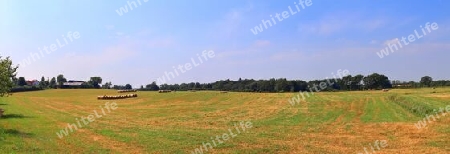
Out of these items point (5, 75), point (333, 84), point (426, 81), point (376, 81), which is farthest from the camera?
point (376, 81)

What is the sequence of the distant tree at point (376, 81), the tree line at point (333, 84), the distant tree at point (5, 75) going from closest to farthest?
the distant tree at point (5, 75), the tree line at point (333, 84), the distant tree at point (376, 81)

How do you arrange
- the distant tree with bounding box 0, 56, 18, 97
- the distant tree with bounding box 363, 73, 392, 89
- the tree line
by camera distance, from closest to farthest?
the distant tree with bounding box 0, 56, 18, 97
the tree line
the distant tree with bounding box 363, 73, 392, 89

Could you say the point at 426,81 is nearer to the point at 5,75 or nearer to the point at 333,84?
the point at 333,84

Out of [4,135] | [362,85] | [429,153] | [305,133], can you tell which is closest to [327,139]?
[305,133]

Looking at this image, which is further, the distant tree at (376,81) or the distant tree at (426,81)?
the distant tree at (376,81)

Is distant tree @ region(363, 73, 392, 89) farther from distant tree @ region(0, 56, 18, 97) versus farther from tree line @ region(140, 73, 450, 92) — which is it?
distant tree @ region(0, 56, 18, 97)

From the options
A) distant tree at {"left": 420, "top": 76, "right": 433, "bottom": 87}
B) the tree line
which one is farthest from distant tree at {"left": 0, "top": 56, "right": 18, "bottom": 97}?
distant tree at {"left": 420, "top": 76, "right": 433, "bottom": 87}

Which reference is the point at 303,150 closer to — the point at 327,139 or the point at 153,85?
the point at 327,139

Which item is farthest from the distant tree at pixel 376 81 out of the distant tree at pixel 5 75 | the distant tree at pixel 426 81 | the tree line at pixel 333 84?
the distant tree at pixel 5 75

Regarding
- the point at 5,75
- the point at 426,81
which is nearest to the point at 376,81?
the point at 426,81

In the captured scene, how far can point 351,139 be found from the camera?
23516mm

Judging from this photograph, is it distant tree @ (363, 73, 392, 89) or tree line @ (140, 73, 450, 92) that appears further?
distant tree @ (363, 73, 392, 89)

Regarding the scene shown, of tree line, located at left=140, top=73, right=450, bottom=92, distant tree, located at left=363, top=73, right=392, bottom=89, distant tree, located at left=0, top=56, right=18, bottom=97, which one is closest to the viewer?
distant tree, located at left=0, top=56, right=18, bottom=97

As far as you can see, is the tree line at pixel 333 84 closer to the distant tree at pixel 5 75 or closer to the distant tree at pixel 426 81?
the distant tree at pixel 426 81
